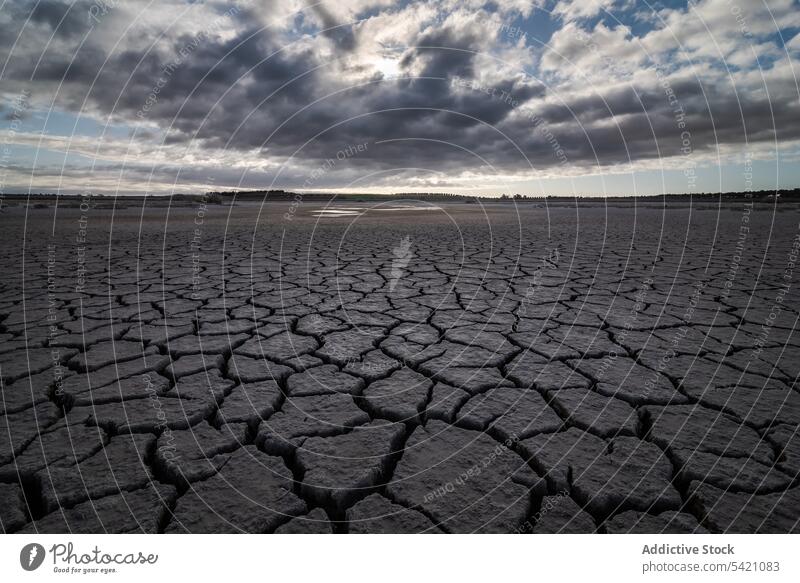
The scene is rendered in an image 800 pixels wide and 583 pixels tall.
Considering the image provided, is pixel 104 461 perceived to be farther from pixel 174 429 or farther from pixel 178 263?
pixel 178 263

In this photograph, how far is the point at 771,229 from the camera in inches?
388

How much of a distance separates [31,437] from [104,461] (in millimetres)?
392

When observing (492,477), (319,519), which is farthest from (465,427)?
(319,519)

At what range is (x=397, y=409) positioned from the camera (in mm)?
1857

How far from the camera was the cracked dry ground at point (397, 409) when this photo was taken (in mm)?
1297
